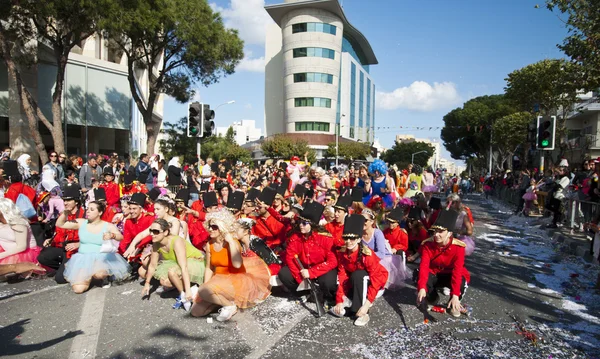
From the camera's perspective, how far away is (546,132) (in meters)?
12.2

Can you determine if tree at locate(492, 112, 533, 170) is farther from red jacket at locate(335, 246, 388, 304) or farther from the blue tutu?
the blue tutu

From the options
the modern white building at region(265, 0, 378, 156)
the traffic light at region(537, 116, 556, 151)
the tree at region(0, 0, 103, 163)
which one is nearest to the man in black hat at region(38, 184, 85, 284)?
the tree at region(0, 0, 103, 163)

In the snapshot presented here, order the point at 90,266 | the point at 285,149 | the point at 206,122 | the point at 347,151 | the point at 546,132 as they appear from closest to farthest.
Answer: the point at 90,266 < the point at 206,122 < the point at 546,132 < the point at 285,149 < the point at 347,151

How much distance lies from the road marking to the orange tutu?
1.08 metres

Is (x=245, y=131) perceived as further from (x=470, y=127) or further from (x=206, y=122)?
(x=206, y=122)

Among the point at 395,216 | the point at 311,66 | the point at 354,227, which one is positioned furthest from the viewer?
the point at 311,66

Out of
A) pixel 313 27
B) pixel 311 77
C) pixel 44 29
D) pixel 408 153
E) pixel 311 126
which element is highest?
pixel 313 27

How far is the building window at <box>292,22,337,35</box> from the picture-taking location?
59250 mm

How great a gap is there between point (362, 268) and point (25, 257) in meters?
4.88

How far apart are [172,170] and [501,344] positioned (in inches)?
404

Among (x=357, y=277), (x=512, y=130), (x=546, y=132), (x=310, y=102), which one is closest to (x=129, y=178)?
(x=357, y=277)

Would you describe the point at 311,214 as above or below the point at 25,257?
above

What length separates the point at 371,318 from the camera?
16.6 ft

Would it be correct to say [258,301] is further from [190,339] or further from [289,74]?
[289,74]
